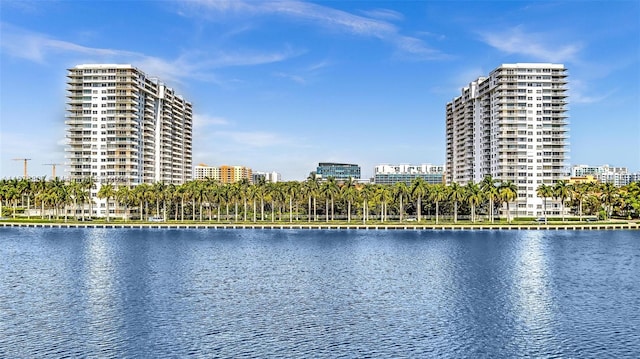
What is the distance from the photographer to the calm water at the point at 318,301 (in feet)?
185

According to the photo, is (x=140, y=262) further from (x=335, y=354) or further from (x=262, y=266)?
(x=335, y=354)

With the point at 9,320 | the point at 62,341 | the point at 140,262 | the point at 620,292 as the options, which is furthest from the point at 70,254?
the point at 620,292

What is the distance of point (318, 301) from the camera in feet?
249

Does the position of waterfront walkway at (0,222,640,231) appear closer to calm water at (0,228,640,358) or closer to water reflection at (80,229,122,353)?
calm water at (0,228,640,358)

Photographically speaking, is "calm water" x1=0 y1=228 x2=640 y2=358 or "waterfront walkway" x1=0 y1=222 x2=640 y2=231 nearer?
"calm water" x1=0 y1=228 x2=640 y2=358

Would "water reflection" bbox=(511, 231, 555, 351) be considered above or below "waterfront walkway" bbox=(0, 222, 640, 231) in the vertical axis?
below

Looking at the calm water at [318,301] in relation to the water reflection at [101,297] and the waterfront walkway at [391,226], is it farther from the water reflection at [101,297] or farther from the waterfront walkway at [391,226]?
the waterfront walkway at [391,226]

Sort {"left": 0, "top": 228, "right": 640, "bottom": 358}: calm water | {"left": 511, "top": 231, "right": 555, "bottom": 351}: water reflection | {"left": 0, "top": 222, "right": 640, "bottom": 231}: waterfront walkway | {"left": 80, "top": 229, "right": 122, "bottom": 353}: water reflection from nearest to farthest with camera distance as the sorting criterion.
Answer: {"left": 0, "top": 228, "right": 640, "bottom": 358}: calm water → {"left": 80, "top": 229, "right": 122, "bottom": 353}: water reflection → {"left": 511, "top": 231, "right": 555, "bottom": 351}: water reflection → {"left": 0, "top": 222, "right": 640, "bottom": 231}: waterfront walkway

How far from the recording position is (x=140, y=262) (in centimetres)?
11031

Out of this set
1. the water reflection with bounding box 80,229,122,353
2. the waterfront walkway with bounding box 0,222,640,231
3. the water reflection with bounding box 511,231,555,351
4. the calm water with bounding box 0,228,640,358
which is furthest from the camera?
the waterfront walkway with bounding box 0,222,640,231

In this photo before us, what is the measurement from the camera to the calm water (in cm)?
5650

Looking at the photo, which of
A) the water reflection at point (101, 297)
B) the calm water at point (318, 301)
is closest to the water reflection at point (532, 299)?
the calm water at point (318, 301)

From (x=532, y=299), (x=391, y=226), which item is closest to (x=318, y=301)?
(x=532, y=299)

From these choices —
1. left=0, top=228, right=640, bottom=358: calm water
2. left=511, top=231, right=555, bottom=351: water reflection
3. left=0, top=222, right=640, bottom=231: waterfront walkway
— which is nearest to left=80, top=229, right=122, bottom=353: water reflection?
left=0, top=228, right=640, bottom=358: calm water
